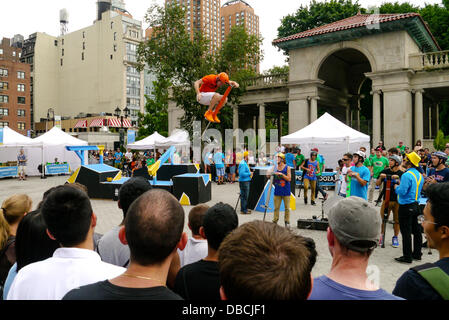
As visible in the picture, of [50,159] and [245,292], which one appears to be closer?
[245,292]

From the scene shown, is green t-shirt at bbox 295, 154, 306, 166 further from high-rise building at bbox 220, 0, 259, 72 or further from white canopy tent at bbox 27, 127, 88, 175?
high-rise building at bbox 220, 0, 259, 72

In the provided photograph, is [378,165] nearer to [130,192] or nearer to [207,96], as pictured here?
[207,96]

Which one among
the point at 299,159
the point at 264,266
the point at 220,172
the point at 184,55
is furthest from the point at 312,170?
the point at 184,55

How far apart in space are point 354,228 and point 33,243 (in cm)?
271

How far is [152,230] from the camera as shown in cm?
187

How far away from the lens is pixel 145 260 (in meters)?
1.83

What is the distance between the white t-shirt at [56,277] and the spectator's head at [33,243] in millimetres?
989

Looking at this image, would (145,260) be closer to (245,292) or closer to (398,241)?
(245,292)

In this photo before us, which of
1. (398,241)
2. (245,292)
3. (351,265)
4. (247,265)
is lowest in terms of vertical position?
(398,241)

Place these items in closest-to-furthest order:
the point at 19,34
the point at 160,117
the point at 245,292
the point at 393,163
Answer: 1. the point at 245,292
2. the point at 393,163
3. the point at 160,117
4. the point at 19,34

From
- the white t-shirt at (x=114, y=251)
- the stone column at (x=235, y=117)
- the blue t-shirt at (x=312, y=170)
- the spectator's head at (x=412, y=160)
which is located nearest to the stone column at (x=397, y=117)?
the blue t-shirt at (x=312, y=170)

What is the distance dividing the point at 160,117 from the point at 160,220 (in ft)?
188

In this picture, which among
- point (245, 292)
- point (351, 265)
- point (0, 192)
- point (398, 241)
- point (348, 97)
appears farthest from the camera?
point (348, 97)

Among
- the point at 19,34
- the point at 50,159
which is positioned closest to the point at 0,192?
the point at 50,159
